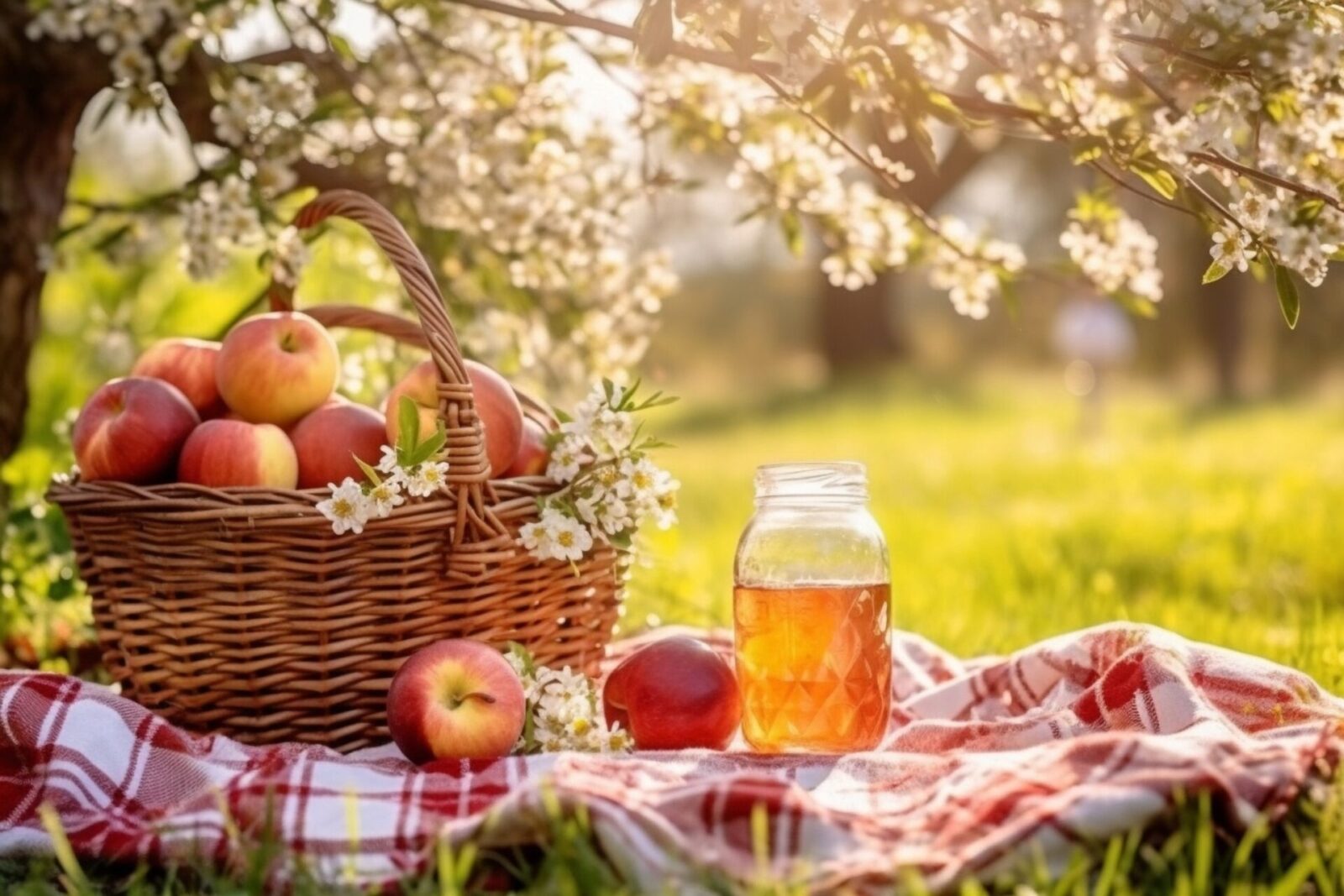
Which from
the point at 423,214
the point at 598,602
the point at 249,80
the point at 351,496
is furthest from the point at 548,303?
the point at 351,496

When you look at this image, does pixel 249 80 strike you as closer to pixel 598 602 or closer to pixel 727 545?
pixel 598 602

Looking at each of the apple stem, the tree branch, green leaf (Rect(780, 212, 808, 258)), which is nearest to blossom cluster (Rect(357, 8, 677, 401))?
green leaf (Rect(780, 212, 808, 258))

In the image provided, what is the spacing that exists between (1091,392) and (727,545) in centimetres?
570

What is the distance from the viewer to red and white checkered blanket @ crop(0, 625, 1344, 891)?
1.57 metres

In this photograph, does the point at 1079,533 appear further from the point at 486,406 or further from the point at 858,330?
the point at 858,330

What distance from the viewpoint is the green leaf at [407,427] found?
2.01 m

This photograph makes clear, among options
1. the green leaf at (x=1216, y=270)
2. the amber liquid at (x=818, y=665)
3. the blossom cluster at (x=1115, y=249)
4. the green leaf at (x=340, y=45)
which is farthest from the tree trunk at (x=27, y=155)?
the green leaf at (x=1216, y=270)

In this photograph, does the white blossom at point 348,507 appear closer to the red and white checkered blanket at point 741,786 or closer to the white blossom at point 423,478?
the white blossom at point 423,478

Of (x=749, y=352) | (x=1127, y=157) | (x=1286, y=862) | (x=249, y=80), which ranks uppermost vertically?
(x=749, y=352)

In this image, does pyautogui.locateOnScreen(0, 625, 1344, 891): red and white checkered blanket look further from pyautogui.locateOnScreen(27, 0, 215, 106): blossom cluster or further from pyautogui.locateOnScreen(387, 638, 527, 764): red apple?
pyautogui.locateOnScreen(27, 0, 215, 106): blossom cluster

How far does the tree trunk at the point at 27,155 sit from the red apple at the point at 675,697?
1.69 metres

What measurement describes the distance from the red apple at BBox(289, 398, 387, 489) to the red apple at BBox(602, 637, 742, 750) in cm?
48

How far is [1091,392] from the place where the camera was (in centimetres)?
1020

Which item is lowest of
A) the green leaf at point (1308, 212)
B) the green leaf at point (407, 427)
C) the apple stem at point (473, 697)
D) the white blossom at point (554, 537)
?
the apple stem at point (473, 697)
